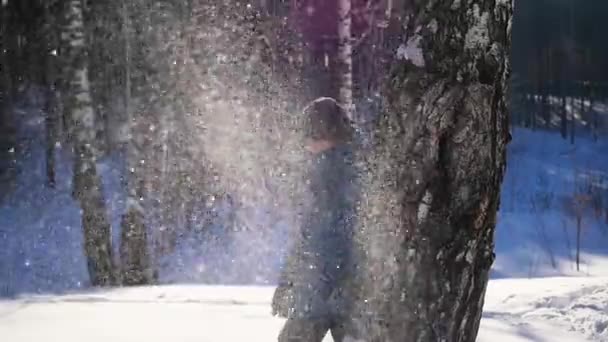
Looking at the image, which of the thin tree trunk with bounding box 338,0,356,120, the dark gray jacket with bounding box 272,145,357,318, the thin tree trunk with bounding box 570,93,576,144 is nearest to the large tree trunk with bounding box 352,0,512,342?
the dark gray jacket with bounding box 272,145,357,318

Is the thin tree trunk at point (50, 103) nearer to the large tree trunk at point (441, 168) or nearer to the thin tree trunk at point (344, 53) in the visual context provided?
the thin tree trunk at point (344, 53)

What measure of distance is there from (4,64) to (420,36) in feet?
60.5

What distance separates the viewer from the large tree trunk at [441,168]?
9.08 feet

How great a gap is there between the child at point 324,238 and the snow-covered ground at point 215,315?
2.41 feet

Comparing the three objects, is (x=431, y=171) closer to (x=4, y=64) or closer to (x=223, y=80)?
(x=223, y=80)

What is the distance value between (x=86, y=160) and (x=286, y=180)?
3.46m

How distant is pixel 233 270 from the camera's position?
465 inches

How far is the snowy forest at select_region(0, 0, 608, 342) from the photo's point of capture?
283 centimetres

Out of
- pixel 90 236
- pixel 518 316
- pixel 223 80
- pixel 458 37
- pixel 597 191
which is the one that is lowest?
pixel 597 191

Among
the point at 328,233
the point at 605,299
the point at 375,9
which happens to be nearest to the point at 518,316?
the point at 605,299

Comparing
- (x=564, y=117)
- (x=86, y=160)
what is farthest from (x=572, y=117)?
(x=86, y=160)

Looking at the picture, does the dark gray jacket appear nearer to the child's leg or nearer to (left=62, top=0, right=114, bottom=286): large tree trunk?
the child's leg

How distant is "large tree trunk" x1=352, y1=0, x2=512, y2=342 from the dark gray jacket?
40cm

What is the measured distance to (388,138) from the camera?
292cm
